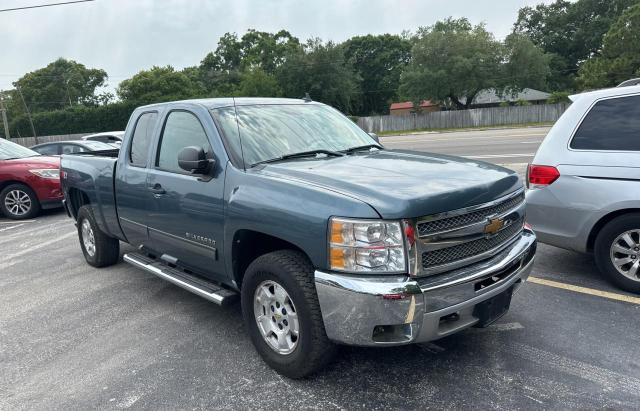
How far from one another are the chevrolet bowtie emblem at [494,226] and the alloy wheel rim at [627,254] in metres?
1.83

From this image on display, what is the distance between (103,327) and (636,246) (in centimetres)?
474

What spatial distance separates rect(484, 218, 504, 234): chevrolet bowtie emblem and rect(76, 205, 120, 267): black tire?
14.7 feet

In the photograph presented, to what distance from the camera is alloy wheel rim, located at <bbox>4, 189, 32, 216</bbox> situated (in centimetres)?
977

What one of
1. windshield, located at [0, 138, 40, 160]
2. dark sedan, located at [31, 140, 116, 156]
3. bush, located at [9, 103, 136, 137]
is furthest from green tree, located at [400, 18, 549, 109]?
windshield, located at [0, 138, 40, 160]

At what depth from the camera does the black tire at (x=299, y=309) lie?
2.99 m

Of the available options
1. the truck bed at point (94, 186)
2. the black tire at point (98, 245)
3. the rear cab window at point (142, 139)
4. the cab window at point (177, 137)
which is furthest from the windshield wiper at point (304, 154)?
the black tire at point (98, 245)

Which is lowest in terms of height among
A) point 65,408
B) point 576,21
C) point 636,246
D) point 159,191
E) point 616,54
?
point 65,408

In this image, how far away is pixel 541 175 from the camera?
4742 mm

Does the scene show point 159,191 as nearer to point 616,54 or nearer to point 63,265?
point 63,265

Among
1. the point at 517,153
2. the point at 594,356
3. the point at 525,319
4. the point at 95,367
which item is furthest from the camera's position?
the point at 517,153

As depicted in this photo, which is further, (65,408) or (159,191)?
(159,191)

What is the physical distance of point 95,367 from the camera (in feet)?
11.9

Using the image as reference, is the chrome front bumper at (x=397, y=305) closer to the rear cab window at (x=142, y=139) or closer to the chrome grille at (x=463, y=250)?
the chrome grille at (x=463, y=250)

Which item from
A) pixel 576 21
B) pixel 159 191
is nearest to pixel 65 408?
pixel 159 191
